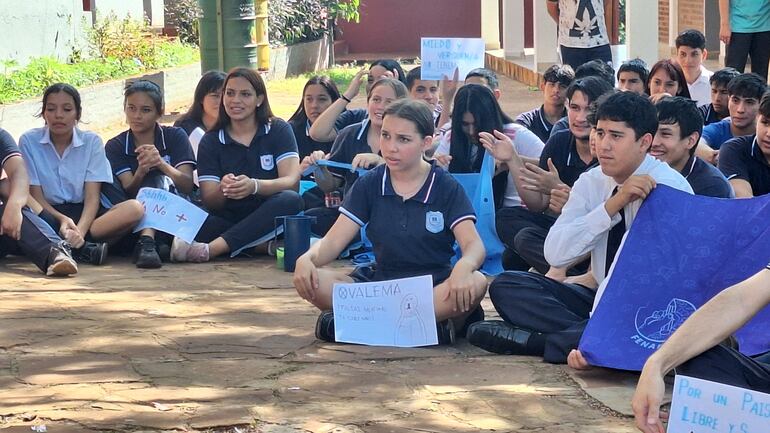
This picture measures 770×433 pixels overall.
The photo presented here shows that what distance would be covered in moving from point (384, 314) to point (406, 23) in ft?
73.6

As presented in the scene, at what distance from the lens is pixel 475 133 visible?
7711mm

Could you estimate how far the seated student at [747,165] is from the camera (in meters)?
6.80

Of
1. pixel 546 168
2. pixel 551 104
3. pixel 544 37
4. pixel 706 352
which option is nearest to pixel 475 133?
pixel 546 168

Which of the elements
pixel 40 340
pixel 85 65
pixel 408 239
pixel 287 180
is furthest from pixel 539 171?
pixel 85 65

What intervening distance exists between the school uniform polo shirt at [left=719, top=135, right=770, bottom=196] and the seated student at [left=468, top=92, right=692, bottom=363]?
132 centimetres

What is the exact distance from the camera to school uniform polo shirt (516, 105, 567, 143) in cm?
861

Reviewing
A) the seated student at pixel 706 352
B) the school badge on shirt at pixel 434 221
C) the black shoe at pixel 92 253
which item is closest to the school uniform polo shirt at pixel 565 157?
the school badge on shirt at pixel 434 221

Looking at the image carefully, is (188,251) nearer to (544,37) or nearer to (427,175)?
(427,175)

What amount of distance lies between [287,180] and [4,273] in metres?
1.86

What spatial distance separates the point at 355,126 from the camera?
852 centimetres

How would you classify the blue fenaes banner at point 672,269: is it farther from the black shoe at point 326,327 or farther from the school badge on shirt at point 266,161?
the school badge on shirt at point 266,161

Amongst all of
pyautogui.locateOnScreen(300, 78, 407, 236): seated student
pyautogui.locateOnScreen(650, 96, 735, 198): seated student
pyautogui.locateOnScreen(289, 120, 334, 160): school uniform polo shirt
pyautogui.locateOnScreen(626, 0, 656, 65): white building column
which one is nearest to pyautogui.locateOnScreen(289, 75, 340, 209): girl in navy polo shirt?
pyautogui.locateOnScreen(289, 120, 334, 160): school uniform polo shirt

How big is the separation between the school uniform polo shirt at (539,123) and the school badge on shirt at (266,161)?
164 cm

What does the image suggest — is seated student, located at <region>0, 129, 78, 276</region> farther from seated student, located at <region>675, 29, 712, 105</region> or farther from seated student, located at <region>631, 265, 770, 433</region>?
seated student, located at <region>631, 265, 770, 433</region>
